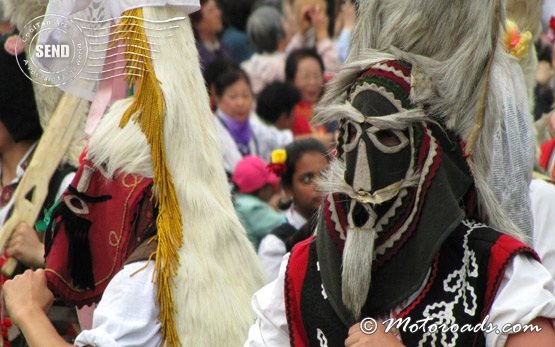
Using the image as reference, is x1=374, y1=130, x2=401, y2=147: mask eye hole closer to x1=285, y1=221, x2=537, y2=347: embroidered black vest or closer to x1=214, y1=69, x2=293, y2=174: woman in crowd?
x1=285, y1=221, x2=537, y2=347: embroidered black vest

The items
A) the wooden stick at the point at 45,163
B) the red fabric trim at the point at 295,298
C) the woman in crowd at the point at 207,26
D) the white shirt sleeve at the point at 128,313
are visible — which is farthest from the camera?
the woman in crowd at the point at 207,26

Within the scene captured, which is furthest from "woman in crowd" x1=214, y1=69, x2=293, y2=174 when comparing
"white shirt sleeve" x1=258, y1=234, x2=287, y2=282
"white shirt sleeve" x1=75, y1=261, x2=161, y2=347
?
"white shirt sleeve" x1=75, y1=261, x2=161, y2=347

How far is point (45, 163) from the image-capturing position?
14.1 feet

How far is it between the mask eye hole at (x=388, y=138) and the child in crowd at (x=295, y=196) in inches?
112

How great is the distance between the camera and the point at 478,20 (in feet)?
8.27

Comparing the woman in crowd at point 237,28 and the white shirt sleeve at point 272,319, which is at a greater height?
the white shirt sleeve at point 272,319

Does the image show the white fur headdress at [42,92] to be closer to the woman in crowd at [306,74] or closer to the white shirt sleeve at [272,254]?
the white shirt sleeve at [272,254]

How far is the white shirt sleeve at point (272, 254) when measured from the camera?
18.2ft

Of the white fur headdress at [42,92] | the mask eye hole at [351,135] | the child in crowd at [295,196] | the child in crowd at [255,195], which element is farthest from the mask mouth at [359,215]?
the child in crowd at [255,195]

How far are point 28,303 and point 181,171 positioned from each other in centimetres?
66

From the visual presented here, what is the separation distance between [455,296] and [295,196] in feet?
11.7

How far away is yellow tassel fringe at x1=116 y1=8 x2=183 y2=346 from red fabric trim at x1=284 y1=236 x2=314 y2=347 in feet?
2.35

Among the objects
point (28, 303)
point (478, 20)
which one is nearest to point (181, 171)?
point (28, 303)

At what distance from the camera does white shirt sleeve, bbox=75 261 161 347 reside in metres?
3.16
